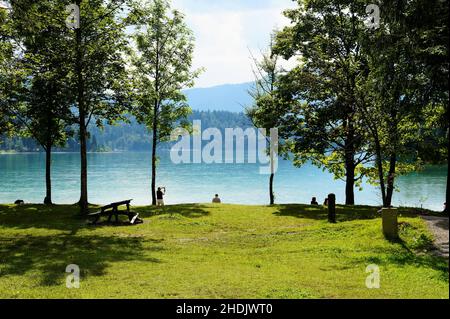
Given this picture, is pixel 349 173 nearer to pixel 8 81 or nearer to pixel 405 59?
pixel 405 59

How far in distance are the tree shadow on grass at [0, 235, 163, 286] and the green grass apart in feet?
0.11

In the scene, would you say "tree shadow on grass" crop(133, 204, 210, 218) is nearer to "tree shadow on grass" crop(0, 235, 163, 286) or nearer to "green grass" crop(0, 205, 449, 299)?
"green grass" crop(0, 205, 449, 299)

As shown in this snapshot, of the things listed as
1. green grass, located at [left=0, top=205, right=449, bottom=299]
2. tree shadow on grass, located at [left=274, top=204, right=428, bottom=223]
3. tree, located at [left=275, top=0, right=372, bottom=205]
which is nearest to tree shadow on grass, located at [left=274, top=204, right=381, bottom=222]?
tree shadow on grass, located at [left=274, top=204, right=428, bottom=223]

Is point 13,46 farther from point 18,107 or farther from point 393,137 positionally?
point 393,137

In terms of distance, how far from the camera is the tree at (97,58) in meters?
26.4

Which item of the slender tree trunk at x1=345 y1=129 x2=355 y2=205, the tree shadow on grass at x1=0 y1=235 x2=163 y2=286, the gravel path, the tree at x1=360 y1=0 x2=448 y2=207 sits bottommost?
the tree shadow on grass at x1=0 y1=235 x2=163 y2=286

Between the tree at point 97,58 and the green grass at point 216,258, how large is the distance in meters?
6.09

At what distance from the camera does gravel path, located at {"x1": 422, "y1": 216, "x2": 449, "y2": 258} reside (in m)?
15.1

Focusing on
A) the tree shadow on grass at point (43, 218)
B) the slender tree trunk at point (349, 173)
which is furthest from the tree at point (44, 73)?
the slender tree trunk at point (349, 173)

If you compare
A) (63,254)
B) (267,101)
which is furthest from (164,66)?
(63,254)

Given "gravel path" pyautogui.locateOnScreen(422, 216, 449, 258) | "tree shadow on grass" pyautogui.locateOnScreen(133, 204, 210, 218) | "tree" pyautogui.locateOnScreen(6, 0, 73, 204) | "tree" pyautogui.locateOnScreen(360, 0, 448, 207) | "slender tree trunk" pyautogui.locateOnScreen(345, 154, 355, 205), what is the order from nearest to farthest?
1. "gravel path" pyautogui.locateOnScreen(422, 216, 449, 258)
2. "tree" pyautogui.locateOnScreen(360, 0, 448, 207)
3. "tree" pyautogui.locateOnScreen(6, 0, 73, 204)
4. "tree shadow on grass" pyautogui.locateOnScreen(133, 204, 210, 218)
5. "slender tree trunk" pyautogui.locateOnScreen(345, 154, 355, 205)

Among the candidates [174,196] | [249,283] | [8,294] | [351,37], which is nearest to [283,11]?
[351,37]

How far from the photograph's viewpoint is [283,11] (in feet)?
121

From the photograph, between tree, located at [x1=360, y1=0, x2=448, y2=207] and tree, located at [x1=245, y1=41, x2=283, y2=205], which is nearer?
tree, located at [x1=360, y1=0, x2=448, y2=207]
